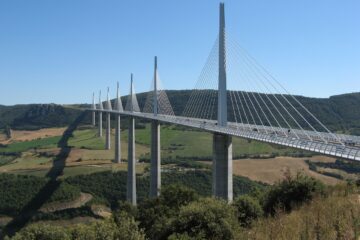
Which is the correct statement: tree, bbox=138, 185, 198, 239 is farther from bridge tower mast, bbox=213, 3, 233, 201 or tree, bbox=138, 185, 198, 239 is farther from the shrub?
the shrub

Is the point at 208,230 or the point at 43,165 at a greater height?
the point at 208,230

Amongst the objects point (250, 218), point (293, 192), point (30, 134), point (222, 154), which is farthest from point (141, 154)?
point (250, 218)

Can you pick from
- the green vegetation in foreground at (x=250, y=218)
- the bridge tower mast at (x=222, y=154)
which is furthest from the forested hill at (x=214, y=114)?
the green vegetation in foreground at (x=250, y=218)

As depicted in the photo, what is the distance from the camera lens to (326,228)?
8570 millimetres

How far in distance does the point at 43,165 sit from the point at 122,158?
14.3m

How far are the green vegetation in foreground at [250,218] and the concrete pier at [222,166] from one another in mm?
3150

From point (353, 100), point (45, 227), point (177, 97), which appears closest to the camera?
point (45, 227)

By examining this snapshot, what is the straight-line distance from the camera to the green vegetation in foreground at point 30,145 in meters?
97.5

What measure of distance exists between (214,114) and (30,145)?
51253mm

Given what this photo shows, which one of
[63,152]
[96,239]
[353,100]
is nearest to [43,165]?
[63,152]

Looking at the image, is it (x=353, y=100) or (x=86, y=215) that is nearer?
(x=86, y=215)

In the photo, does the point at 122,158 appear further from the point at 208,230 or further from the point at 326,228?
the point at 326,228

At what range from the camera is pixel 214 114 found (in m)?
74.9

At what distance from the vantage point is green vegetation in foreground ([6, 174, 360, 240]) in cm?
914
